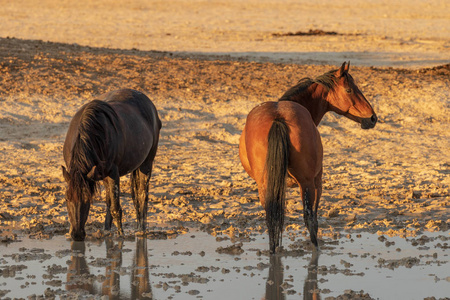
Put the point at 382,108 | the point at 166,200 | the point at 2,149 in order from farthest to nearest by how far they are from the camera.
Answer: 1. the point at 382,108
2. the point at 2,149
3. the point at 166,200

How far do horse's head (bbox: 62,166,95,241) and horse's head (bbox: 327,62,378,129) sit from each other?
2.85m

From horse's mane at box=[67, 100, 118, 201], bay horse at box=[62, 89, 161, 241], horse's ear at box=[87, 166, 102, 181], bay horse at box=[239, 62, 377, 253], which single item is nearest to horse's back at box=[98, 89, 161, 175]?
bay horse at box=[62, 89, 161, 241]

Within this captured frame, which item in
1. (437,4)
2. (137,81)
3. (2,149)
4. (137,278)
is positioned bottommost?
(137,278)

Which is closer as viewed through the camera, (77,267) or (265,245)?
(77,267)

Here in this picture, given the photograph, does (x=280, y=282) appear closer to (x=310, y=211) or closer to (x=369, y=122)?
(x=310, y=211)

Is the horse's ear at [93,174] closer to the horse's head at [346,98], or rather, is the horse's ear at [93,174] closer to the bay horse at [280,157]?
the bay horse at [280,157]

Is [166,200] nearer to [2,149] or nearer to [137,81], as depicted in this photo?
[2,149]

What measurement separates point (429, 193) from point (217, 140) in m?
3.93

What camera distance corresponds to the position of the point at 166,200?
9.33 m

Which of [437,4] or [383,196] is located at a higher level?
[437,4]

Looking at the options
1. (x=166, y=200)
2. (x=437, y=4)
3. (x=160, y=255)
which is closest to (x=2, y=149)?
(x=166, y=200)

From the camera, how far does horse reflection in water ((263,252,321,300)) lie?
5960 mm

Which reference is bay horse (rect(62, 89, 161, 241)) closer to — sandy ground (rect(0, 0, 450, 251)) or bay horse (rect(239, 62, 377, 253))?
sandy ground (rect(0, 0, 450, 251))

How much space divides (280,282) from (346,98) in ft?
8.59
